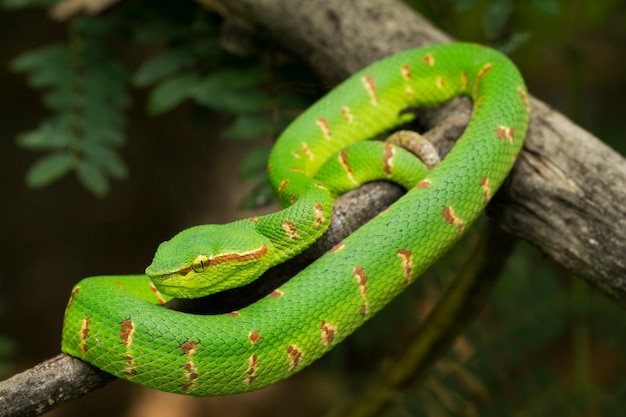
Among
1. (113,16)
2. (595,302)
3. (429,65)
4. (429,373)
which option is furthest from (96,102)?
(595,302)

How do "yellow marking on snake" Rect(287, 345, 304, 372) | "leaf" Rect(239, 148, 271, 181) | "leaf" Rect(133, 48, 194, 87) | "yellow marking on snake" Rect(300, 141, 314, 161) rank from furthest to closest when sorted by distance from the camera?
"leaf" Rect(133, 48, 194, 87), "leaf" Rect(239, 148, 271, 181), "yellow marking on snake" Rect(300, 141, 314, 161), "yellow marking on snake" Rect(287, 345, 304, 372)

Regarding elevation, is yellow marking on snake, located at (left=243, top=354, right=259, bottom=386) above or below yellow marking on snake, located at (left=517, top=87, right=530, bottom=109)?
below

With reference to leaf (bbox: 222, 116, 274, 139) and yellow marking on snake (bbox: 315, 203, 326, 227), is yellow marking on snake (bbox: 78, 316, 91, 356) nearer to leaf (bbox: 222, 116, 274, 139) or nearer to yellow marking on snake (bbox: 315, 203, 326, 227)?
yellow marking on snake (bbox: 315, 203, 326, 227)

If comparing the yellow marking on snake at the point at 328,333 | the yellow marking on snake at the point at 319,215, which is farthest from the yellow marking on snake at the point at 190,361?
the yellow marking on snake at the point at 319,215

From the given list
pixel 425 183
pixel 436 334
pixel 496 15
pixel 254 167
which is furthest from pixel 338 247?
pixel 496 15

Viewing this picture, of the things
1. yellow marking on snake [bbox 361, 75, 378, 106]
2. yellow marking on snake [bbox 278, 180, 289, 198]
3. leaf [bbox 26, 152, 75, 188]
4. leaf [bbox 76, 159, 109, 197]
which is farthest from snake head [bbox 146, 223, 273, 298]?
leaf [bbox 26, 152, 75, 188]

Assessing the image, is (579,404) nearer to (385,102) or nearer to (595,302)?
(595,302)

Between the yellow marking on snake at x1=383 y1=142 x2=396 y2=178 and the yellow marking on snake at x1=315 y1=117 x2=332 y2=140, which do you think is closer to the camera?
the yellow marking on snake at x1=383 y1=142 x2=396 y2=178

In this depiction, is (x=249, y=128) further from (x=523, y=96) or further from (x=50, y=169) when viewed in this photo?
(x=523, y=96)
